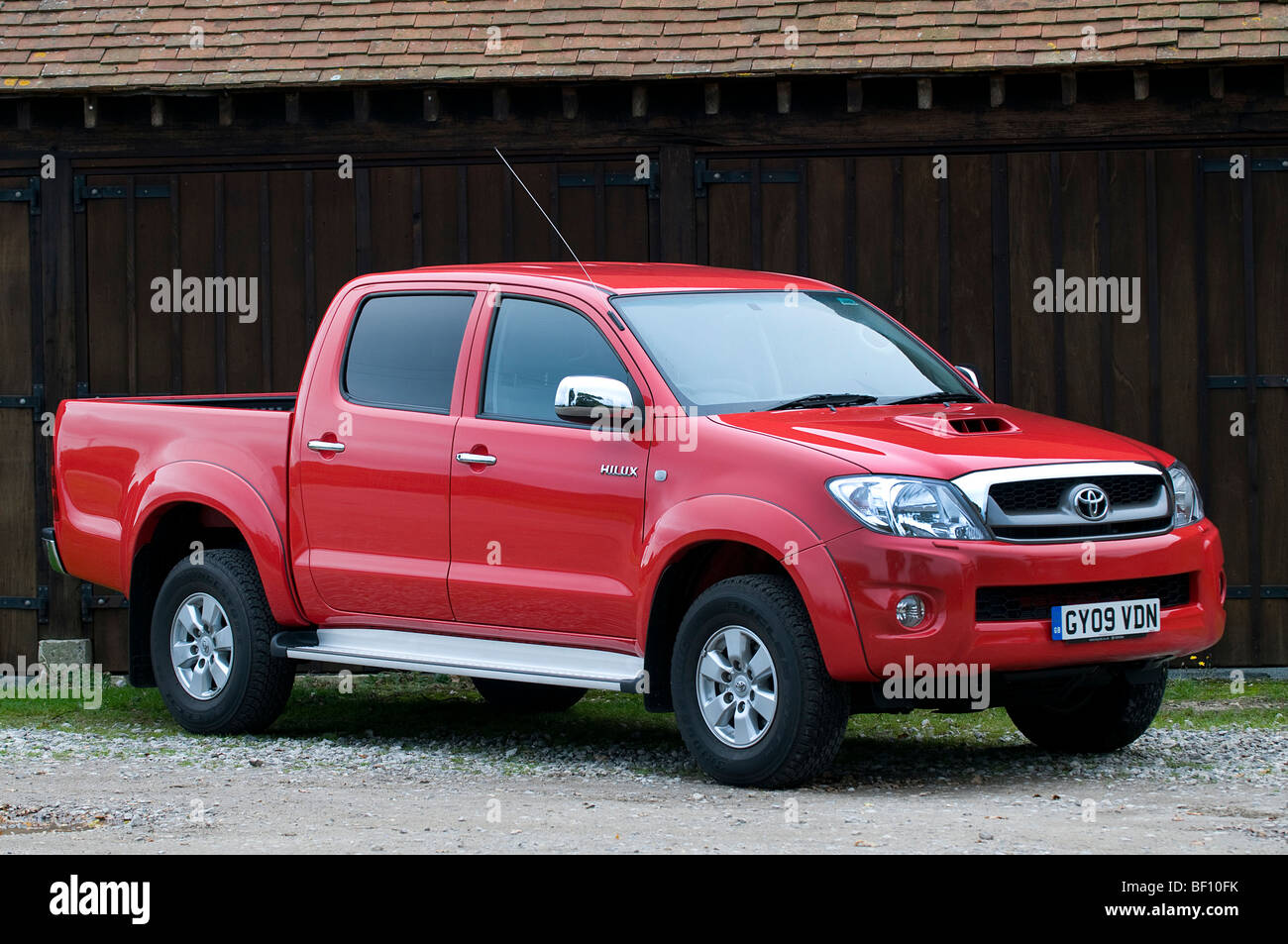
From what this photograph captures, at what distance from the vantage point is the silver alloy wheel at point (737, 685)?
22.8ft

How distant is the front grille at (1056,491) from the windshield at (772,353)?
100cm

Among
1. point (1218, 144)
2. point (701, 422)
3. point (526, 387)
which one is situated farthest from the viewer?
point (1218, 144)

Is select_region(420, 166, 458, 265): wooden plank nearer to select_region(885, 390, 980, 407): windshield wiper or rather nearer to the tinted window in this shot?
the tinted window

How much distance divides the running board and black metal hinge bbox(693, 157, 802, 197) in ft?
12.7

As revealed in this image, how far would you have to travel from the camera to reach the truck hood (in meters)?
6.76

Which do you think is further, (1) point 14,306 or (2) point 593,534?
(1) point 14,306

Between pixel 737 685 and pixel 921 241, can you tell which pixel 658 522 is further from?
pixel 921 241

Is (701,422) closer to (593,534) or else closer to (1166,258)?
(593,534)

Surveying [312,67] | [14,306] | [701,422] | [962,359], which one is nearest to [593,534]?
[701,422]

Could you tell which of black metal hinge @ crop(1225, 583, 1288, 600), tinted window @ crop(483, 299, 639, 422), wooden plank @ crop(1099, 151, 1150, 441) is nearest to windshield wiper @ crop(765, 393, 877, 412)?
tinted window @ crop(483, 299, 639, 422)

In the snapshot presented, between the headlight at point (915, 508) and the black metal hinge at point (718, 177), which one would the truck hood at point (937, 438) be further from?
the black metal hinge at point (718, 177)

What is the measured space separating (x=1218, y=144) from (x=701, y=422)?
4.97 meters

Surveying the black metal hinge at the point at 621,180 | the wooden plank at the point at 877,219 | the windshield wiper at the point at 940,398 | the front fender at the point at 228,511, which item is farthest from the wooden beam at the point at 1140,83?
the front fender at the point at 228,511

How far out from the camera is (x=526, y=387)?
7.88m
